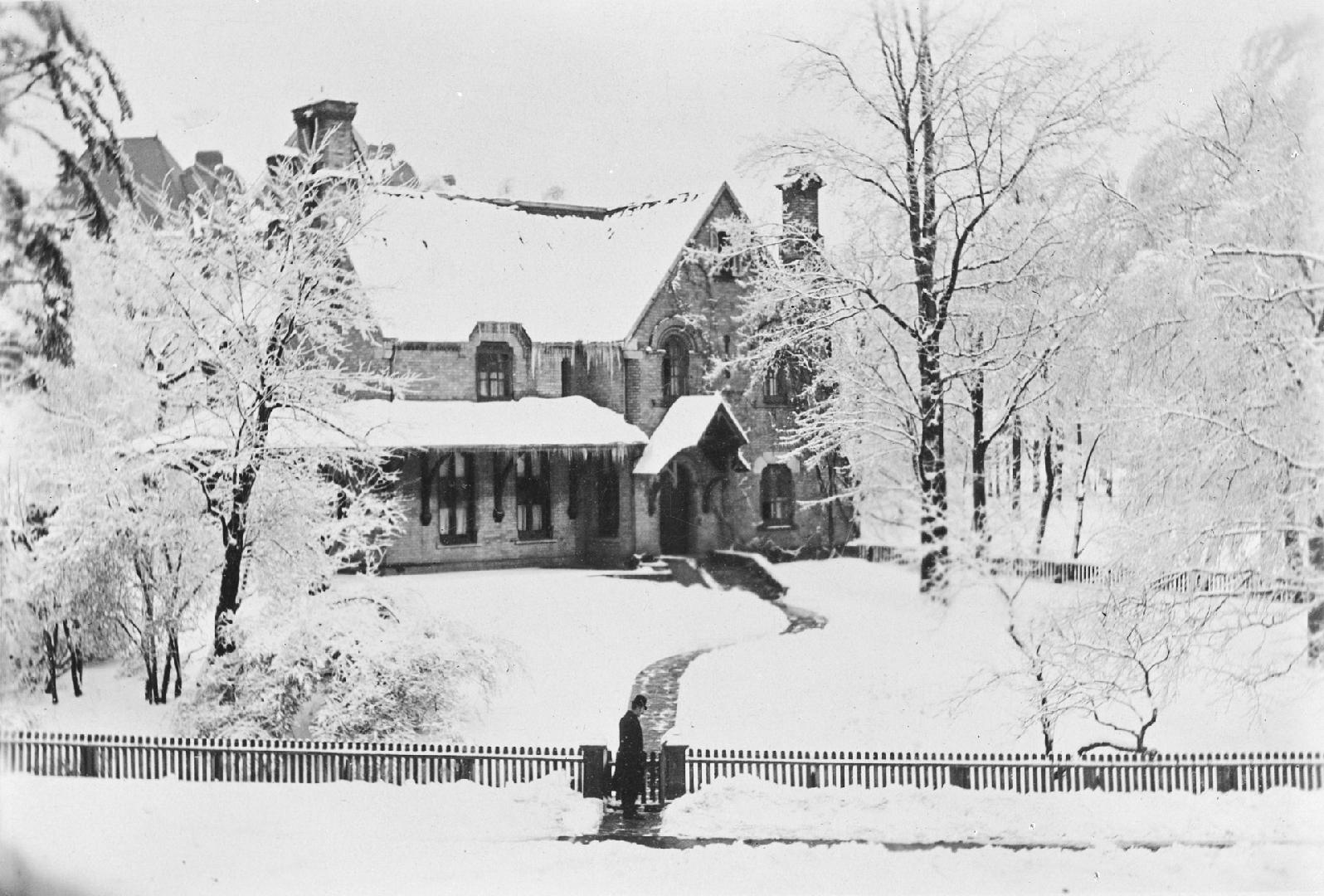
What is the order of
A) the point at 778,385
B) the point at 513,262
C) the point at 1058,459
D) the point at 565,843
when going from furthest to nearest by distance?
the point at 778,385, the point at 513,262, the point at 1058,459, the point at 565,843

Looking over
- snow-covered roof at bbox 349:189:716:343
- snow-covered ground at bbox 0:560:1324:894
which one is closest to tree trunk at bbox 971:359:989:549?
snow-covered ground at bbox 0:560:1324:894

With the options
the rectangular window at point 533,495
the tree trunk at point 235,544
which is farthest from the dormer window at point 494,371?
the tree trunk at point 235,544

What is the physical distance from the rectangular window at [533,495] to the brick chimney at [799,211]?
3.40 m

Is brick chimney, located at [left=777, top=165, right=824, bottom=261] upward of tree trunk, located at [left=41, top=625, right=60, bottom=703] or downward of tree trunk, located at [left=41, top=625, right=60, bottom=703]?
upward

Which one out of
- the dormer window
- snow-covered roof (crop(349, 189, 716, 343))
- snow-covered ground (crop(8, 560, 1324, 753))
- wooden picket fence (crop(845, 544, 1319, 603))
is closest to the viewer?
wooden picket fence (crop(845, 544, 1319, 603))

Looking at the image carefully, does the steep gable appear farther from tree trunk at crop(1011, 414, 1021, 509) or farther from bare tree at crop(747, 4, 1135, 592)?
tree trunk at crop(1011, 414, 1021, 509)

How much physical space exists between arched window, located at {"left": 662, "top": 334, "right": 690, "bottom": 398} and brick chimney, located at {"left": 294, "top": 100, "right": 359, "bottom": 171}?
493 cm

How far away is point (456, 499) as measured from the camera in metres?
9.42

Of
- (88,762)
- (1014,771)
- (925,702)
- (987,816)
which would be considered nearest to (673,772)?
(925,702)

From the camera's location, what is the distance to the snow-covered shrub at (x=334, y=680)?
7762 mm

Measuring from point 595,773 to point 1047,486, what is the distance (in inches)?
180

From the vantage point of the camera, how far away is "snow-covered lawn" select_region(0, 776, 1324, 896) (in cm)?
685

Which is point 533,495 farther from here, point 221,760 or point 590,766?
point 221,760

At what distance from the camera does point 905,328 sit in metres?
9.45
